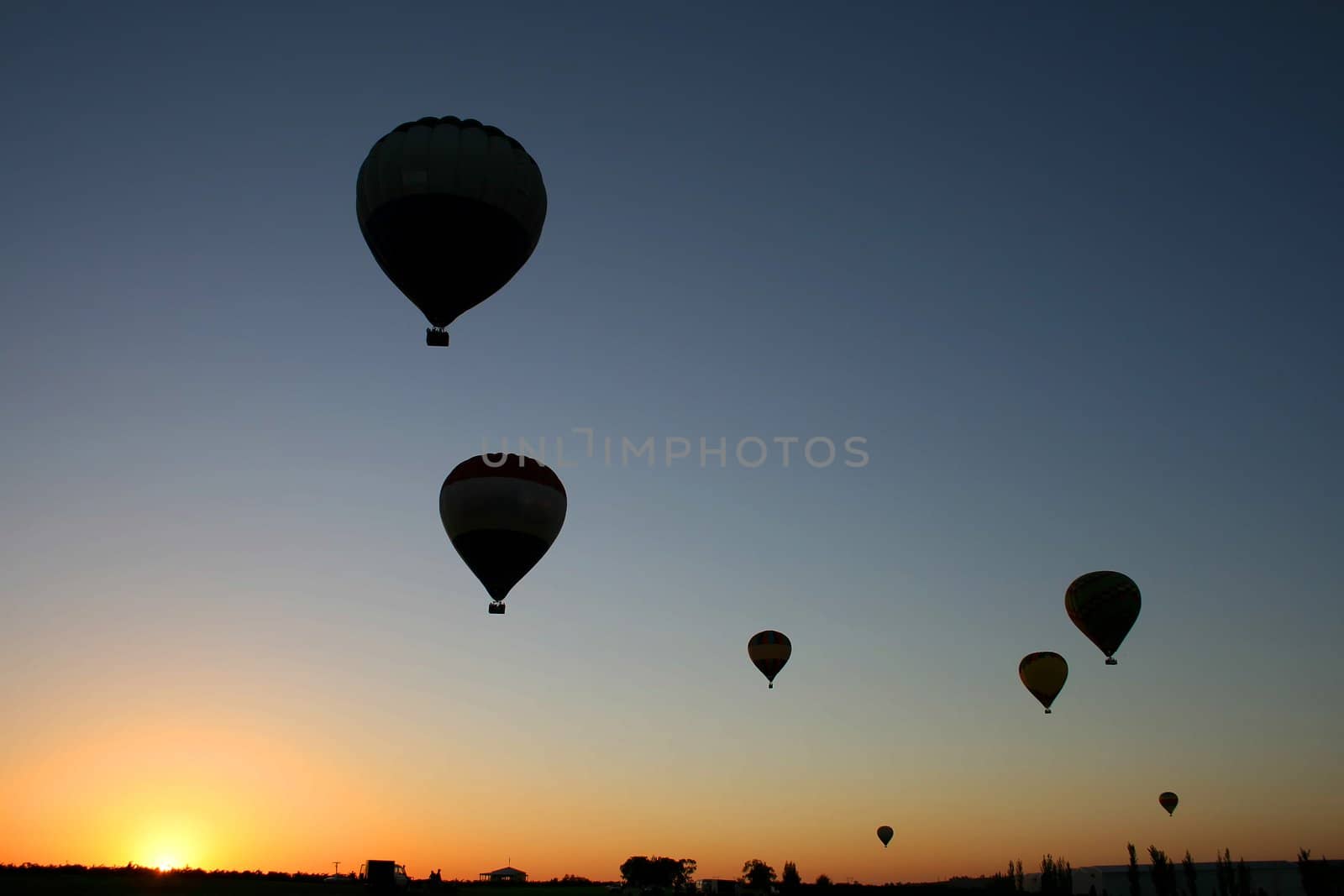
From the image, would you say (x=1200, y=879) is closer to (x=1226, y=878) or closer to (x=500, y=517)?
(x=1226, y=878)

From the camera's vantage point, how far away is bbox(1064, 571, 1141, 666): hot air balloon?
1932 inches

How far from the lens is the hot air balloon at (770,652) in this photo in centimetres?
6009

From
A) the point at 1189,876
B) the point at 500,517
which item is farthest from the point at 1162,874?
the point at 500,517

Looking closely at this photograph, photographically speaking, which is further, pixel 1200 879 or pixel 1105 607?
pixel 1200 879

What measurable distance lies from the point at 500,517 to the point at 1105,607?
30.3 m

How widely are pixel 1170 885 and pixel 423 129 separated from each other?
95.4 m

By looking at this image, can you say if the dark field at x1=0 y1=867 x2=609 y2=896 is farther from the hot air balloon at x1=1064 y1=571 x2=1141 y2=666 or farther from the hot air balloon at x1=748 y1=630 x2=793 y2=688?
the hot air balloon at x1=1064 y1=571 x2=1141 y2=666

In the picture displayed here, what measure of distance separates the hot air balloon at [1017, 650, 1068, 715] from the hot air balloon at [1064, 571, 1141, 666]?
28.5 ft

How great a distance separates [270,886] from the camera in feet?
134

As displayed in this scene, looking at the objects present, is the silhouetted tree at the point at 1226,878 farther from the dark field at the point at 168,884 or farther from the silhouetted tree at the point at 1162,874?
the dark field at the point at 168,884

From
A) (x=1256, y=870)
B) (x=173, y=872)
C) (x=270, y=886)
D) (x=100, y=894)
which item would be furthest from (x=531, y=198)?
(x=1256, y=870)

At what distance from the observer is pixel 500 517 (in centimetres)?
3528

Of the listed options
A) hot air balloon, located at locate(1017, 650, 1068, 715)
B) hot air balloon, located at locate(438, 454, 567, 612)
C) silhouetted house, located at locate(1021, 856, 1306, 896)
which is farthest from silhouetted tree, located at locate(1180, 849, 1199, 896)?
hot air balloon, located at locate(438, 454, 567, 612)

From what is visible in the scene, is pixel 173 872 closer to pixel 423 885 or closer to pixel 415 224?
pixel 423 885
